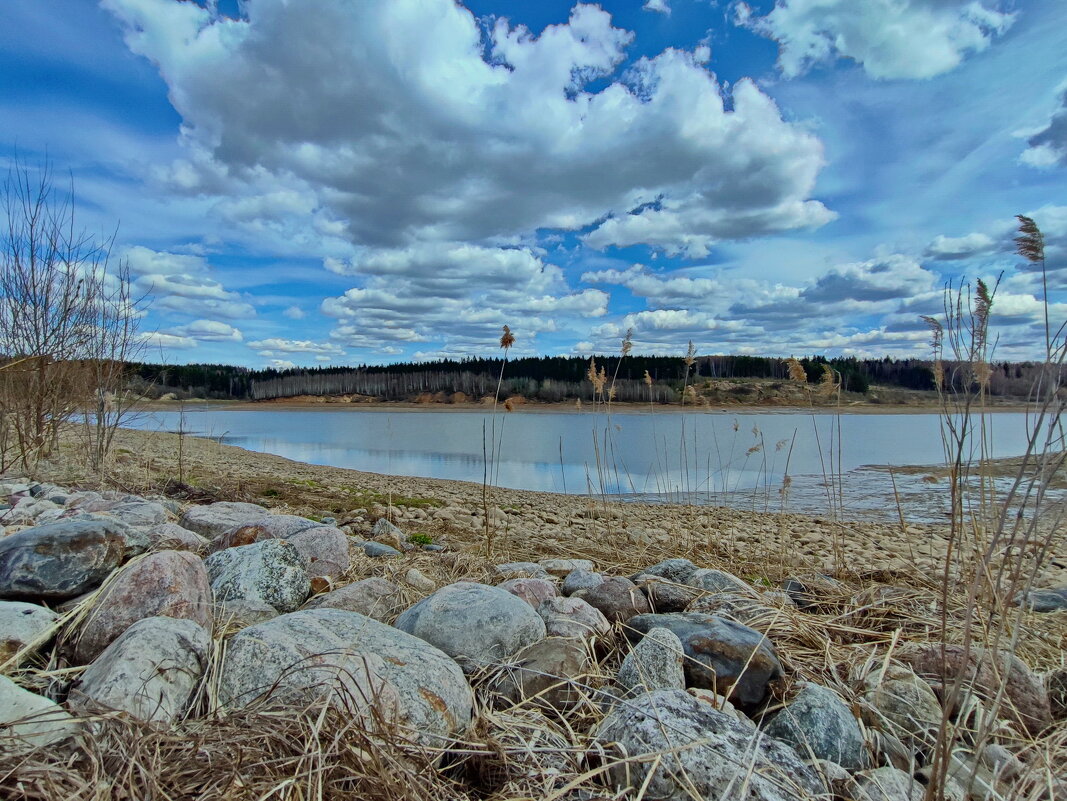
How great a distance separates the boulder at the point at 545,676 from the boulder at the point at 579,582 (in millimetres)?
887

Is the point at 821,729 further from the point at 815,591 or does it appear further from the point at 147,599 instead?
the point at 147,599

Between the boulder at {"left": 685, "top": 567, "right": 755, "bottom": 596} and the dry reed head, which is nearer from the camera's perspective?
the dry reed head

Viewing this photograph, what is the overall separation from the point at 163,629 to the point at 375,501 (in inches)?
280

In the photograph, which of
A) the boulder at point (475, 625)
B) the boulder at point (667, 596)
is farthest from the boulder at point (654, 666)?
the boulder at point (667, 596)

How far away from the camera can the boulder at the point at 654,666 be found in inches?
81.0

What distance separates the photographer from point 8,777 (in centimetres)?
120

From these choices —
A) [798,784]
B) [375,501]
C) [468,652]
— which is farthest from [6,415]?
[798,784]

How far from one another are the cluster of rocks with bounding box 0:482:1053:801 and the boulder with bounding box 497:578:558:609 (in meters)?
0.01

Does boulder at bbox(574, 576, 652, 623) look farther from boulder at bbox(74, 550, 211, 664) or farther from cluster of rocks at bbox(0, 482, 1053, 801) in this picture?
boulder at bbox(74, 550, 211, 664)

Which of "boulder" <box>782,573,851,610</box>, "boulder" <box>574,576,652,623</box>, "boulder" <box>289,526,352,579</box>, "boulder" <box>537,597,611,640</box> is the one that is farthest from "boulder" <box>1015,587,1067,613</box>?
"boulder" <box>289,526,352,579</box>

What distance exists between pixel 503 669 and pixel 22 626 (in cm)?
167

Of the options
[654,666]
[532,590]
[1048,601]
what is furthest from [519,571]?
[1048,601]

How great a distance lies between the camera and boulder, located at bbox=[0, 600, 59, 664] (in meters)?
1.91

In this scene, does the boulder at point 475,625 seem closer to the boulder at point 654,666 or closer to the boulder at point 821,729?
the boulder at point 654,666
